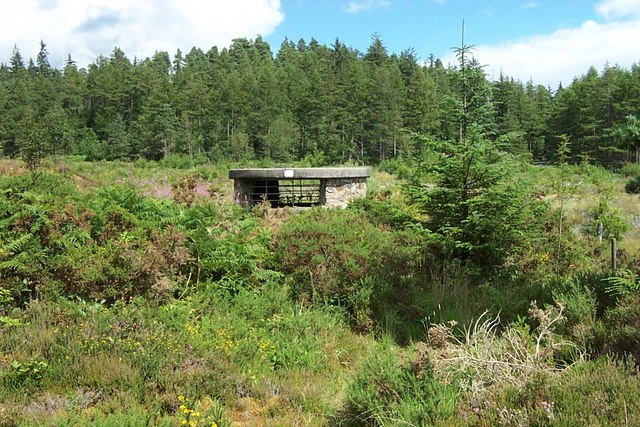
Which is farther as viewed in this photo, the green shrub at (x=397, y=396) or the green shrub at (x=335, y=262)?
the green shrub at (x=335, y=262)

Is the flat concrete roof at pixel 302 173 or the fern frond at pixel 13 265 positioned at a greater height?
the flat concrete roof at pixel 302 173

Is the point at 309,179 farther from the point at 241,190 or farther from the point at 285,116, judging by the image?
the point at 285,116

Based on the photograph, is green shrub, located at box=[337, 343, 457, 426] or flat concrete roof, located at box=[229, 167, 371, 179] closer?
green shrub, located at box=[337, 343, 457, 426]

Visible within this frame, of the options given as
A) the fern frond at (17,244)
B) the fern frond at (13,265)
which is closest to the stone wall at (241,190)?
the fern frond at (17,244)

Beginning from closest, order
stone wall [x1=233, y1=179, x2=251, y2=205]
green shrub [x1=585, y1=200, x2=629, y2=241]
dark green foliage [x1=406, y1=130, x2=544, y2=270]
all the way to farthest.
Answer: dark green foliage [x1=406, y1=130, x2=544, y2=270]
green shrub [x1=585, y1=200, x2=629, y2=241]
stone wall [x1=233, y1=179, x2=251, y2=205]

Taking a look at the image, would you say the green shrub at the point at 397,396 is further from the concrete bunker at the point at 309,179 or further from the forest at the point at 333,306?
the concrete bunker at the point at 309,179

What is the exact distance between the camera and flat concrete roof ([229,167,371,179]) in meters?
12.1

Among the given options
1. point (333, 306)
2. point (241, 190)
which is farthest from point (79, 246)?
point (241, 190)

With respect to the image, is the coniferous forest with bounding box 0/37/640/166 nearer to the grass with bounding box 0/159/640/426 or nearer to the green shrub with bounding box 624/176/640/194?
the green shrub with bounding box 624/176/640/194

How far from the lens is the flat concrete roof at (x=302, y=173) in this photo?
12078mm

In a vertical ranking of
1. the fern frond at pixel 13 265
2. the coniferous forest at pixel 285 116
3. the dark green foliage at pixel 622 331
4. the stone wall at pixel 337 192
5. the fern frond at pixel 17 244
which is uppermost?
the coniferous forest at pixel 285 116

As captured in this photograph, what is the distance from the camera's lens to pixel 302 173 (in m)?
12.1

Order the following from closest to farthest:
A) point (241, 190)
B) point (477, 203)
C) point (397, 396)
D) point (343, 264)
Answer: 1. point (397, 396)
2. point (343, 264)
3. point (477, 203)
4. point (241, 190)

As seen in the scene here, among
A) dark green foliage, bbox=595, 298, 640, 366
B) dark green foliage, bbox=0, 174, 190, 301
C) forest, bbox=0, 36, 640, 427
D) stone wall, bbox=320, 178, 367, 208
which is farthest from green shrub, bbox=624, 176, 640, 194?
dark green foliage, bbox=0, 174, 190, 301
